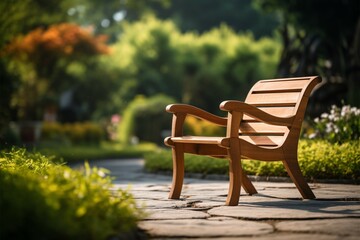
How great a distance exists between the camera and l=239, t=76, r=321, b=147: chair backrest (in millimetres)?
5586

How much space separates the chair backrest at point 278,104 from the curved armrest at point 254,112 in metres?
0.11

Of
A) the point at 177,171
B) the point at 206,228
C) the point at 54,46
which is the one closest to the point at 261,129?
the point at 177,171

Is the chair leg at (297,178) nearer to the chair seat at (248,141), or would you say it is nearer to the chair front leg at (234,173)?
the chair seat at (248,141)

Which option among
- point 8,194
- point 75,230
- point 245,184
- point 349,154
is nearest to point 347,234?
point 75,230

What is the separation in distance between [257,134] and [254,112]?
83cm

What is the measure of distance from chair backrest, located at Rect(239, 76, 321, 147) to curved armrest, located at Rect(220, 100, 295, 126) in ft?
0.37

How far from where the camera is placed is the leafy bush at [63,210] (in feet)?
9.21

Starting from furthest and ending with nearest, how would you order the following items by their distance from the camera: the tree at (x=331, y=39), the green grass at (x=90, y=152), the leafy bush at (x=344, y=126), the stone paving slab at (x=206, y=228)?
the green grass at (x=90, y=152)
the tree at (x=331, y=39)
the leafy bush at (x=344, y=126)
the stone paving slab at (x=206, y=228)

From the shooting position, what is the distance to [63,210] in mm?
3139

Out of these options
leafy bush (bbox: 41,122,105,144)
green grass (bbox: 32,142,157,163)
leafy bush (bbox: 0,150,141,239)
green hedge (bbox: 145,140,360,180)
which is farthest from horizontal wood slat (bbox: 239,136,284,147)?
leafy bush (bbox: 41,122,105,144)

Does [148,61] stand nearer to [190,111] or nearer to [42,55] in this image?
[42,55]

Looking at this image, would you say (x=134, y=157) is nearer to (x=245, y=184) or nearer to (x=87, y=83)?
(x=87, y=83)

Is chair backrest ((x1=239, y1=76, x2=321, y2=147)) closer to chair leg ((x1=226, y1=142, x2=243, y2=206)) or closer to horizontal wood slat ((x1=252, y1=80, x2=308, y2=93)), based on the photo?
horizontal wood slat ((x1=252, y1=80, x2=308, y2=93))

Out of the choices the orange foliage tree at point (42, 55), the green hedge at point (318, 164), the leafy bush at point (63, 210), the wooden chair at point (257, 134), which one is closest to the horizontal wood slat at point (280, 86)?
the wooden chair at point (257, 134)
